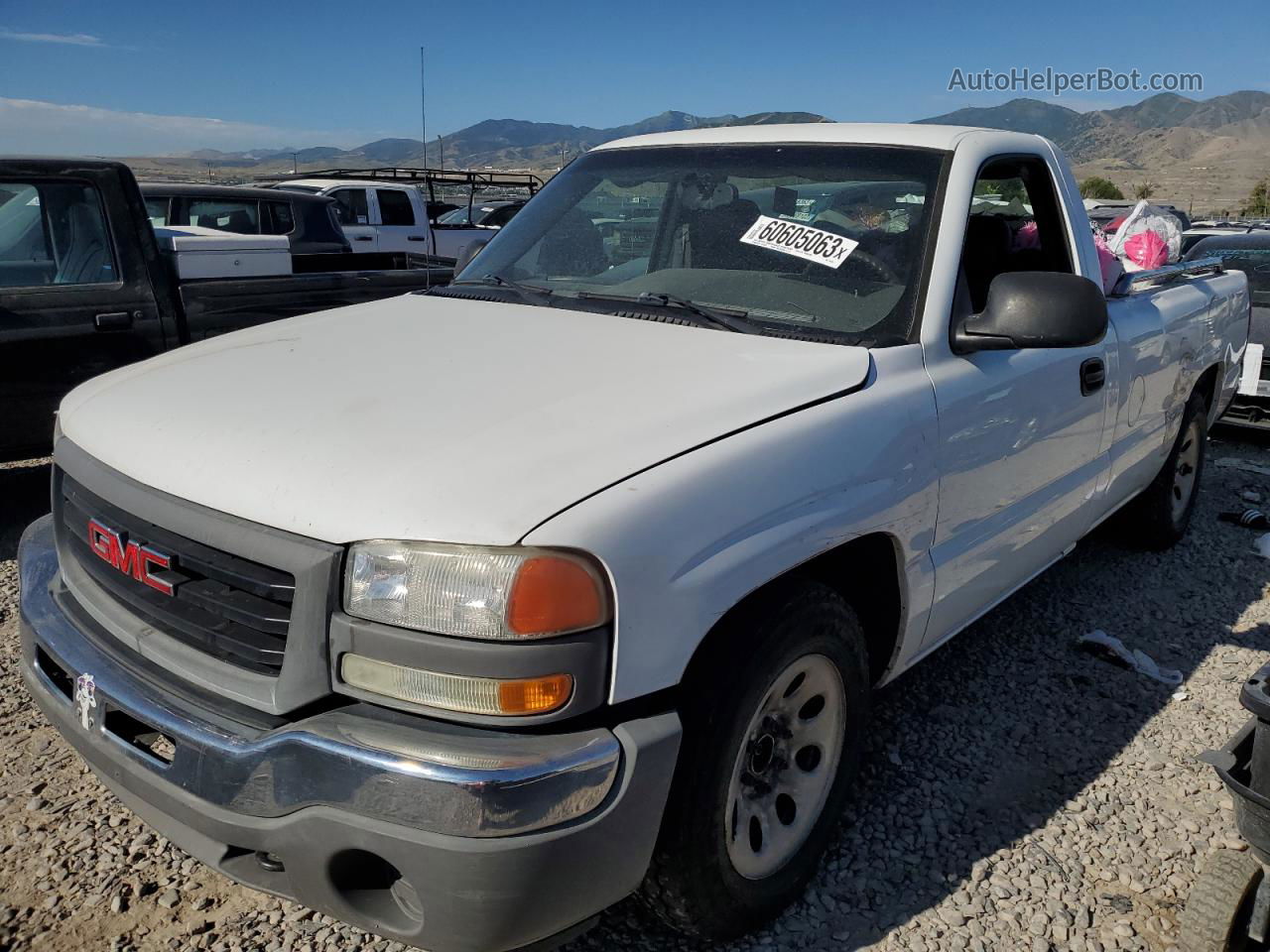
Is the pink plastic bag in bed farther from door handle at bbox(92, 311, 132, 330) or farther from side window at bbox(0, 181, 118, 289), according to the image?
side window at bbox(0, 181, 118, 289)

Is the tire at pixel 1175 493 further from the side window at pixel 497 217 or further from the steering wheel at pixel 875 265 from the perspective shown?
the side window at pixel 497 217

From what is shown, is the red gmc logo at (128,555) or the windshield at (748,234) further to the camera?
the windshield at (748,234)

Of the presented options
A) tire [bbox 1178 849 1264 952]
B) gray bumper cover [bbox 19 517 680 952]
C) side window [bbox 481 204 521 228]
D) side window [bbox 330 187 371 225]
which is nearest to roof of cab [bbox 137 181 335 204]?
side window [bbox 330 187 371 225]

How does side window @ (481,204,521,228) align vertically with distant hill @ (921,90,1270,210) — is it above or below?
below

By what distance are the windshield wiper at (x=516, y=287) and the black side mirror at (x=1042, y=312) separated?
1276 mm

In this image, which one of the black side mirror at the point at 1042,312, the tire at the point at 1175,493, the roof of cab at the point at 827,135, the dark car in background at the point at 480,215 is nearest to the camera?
the black side mirror at the point at 1042,312

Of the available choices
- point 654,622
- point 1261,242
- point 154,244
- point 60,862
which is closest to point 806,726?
point 654,622

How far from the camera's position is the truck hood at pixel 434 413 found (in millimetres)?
1889

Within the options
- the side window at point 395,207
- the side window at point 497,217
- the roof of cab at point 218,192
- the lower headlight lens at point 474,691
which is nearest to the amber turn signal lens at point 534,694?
the lower headlight lens at point 474,691

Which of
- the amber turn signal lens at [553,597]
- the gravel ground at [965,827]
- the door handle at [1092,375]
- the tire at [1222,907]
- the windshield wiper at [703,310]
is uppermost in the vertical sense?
the windshield wiper at [703,310]

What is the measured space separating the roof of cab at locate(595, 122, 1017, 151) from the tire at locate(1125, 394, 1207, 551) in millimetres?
2328

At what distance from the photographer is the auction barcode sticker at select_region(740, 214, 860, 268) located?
117 inches

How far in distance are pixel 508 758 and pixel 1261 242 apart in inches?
366

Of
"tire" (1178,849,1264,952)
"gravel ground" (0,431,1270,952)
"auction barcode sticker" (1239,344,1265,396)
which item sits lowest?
"gravel ground" (0,431,1270,952)
